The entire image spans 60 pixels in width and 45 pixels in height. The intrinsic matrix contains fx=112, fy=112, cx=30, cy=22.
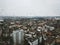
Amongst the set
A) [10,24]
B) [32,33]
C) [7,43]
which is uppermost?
[10,24]

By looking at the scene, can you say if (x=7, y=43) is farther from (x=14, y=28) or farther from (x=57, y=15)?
(x=57, y=15)

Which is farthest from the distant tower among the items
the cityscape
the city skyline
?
the city skyline

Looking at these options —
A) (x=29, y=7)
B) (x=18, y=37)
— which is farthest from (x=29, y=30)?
(x=29, y=7)

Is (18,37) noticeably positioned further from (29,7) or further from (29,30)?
(29,7)

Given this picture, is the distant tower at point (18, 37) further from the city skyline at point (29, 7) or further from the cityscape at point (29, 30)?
the city skyline at point (29, 7)

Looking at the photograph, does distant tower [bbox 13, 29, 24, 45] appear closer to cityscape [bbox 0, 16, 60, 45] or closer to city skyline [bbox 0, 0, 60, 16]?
cityscape [bbox 0, 16, 60, 45]

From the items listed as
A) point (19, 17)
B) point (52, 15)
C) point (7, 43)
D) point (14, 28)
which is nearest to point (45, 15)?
point (52, 15)

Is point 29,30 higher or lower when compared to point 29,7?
lower

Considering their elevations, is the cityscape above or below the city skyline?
below
